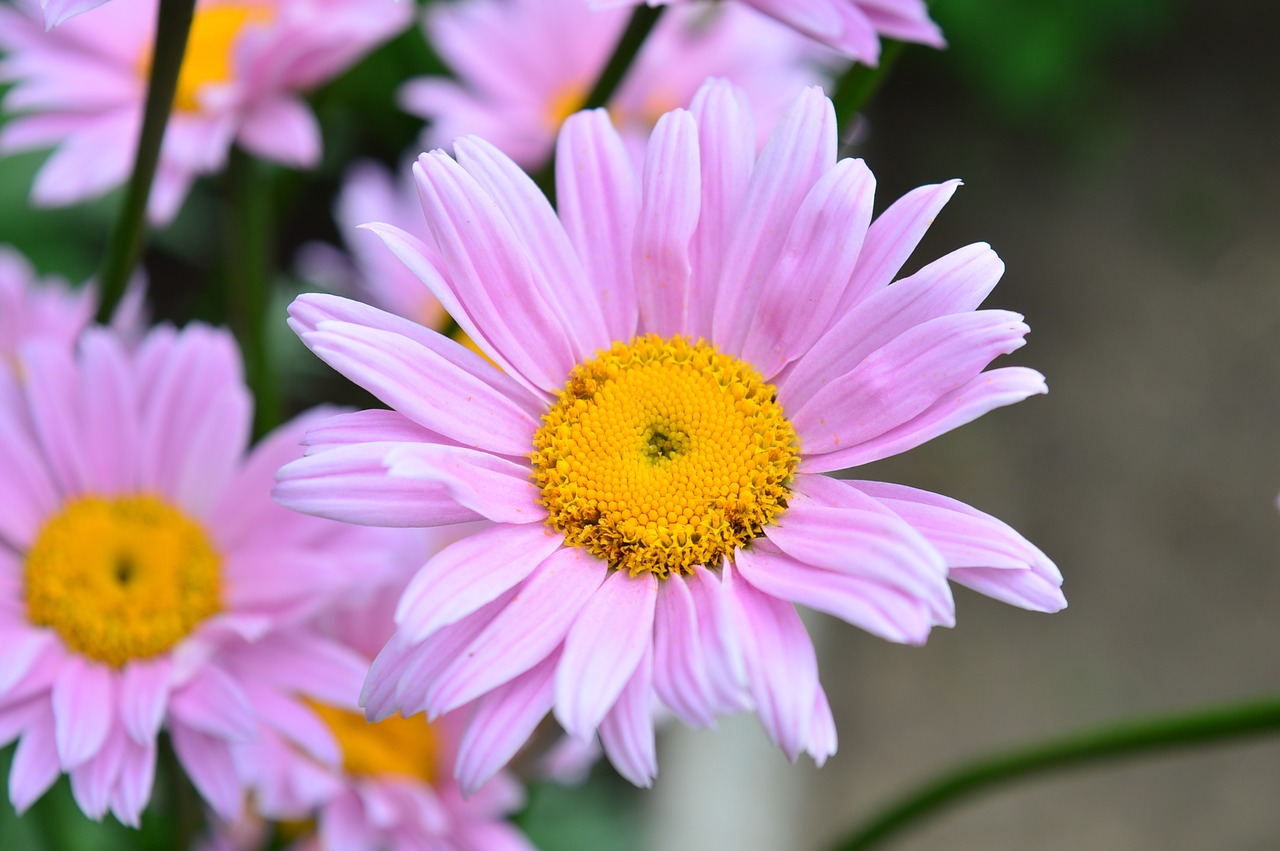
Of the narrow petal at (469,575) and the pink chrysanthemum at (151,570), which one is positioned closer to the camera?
the narrow petal at (469,575)

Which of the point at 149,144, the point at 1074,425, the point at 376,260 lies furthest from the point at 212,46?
the point at 1074,425

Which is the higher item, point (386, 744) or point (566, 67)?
point (566, 67)

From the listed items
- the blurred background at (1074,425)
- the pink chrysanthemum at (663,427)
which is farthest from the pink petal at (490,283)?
the blurred background at (1074,425)

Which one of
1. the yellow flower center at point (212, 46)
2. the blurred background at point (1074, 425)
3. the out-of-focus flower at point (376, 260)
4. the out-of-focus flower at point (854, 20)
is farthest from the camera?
the blurred background at point (1074, 425)

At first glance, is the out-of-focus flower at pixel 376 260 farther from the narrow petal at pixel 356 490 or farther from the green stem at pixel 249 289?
→ the narrow petal at pixel 356 490

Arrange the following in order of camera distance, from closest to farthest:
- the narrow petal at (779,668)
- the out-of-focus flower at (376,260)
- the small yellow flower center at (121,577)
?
the narrow petal at (779,668) → the small yellow flower center at (121,577) → the out-of-focus flower at (376,260)

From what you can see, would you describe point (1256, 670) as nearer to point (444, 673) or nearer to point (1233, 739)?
point (1233, 739)

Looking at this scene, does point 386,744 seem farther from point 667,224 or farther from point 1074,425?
point 1074,425

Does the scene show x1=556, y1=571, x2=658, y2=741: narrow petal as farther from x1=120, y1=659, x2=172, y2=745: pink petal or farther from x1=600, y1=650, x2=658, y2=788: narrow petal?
x1=120, y1=659, x2=172, y2=745: pink petal
